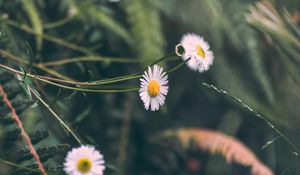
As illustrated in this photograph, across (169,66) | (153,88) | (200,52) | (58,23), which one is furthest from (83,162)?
(169,66)

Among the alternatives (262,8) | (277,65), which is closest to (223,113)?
(277,65)

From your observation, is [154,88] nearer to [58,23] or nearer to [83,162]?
[83,162]

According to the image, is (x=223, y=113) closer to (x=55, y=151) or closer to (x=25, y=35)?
(x=25, y=35)

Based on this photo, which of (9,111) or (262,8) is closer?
(9,111)

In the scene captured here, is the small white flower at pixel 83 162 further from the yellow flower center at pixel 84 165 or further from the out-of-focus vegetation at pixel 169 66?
the out-of-focus vegetation at pixel 169 66

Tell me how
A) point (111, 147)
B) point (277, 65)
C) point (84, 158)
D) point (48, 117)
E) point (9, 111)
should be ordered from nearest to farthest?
point (84, 158)
point (9, 111)
point (48, 117)
point (111, 147)
point (277, 65)

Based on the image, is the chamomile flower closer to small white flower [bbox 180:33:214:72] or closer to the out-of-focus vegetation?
small white flower [bbox 180:33:214:72]
